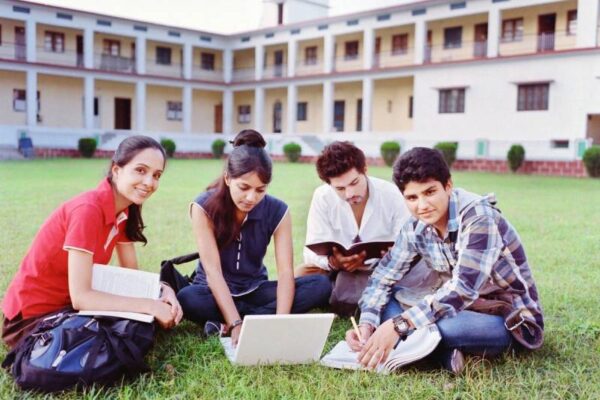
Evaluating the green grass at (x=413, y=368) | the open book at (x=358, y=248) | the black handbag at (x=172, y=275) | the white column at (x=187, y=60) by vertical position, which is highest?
the white column at (x=187, y=60)

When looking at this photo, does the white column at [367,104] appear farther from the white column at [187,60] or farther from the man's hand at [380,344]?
the man's hand at [380,344]

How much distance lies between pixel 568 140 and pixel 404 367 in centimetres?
2073

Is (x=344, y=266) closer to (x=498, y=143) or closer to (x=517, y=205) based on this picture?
(x=517, y=205)

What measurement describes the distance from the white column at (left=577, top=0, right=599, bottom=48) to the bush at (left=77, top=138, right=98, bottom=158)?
18.1 m

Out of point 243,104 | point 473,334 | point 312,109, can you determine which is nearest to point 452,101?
point 312,109

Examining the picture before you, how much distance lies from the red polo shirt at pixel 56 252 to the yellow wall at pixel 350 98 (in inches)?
1104

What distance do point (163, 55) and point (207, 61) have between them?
238 centimetres

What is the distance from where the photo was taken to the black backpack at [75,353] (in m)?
2.54

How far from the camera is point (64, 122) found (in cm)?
3088

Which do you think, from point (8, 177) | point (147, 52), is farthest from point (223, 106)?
point (8, 177)

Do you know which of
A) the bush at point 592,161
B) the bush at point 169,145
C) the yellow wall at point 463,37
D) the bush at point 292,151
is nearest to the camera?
the bush at point 592,161

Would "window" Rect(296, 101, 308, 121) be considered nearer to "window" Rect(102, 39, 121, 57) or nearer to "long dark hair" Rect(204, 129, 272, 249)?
"window" Rect(102, 39, 121, 57)

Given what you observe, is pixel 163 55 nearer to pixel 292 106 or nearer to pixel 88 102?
pixel 88 102

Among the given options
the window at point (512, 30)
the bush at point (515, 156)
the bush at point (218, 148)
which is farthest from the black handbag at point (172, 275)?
the bush at point (218, 148)
